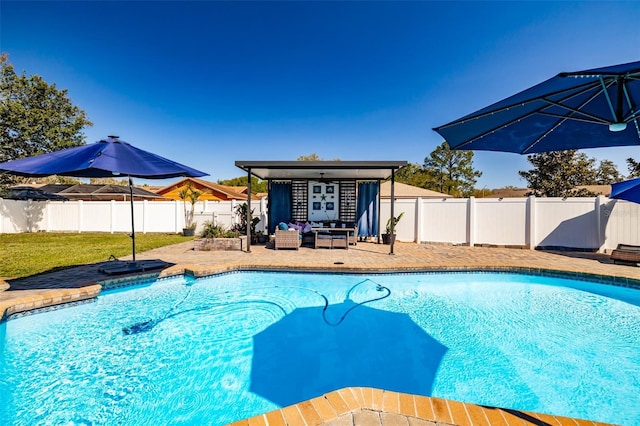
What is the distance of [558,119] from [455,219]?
8426 mm

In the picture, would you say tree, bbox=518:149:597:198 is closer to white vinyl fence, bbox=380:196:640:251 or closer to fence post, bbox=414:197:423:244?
white vinyl fence, bbox=380:196:640:251

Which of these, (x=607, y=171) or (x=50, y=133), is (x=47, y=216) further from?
(x=607, y=171)

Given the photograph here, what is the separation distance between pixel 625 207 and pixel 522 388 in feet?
34.7

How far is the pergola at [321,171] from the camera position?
8.98 m

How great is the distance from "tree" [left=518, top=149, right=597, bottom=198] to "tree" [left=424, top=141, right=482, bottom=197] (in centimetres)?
1273

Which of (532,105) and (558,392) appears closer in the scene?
(558,392)

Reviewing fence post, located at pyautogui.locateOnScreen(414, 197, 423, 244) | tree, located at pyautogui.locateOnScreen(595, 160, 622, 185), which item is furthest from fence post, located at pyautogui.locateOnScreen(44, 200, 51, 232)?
tree, located at pyautogui.locateOnScreen(595, 160, 622, 185)

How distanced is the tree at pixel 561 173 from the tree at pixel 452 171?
12.7 metres

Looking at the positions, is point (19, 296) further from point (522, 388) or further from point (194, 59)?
point (194, 59)

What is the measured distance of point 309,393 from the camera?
2.88 metres

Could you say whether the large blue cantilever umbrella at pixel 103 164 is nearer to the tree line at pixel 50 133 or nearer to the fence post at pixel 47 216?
the fence post at pixel 47 216

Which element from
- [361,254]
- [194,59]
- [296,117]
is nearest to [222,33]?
[194,59]

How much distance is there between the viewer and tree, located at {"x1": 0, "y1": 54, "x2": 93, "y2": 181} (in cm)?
1576

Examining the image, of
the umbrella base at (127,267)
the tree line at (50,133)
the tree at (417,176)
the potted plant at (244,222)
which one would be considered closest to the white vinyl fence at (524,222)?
the potted plant at (244,222)
